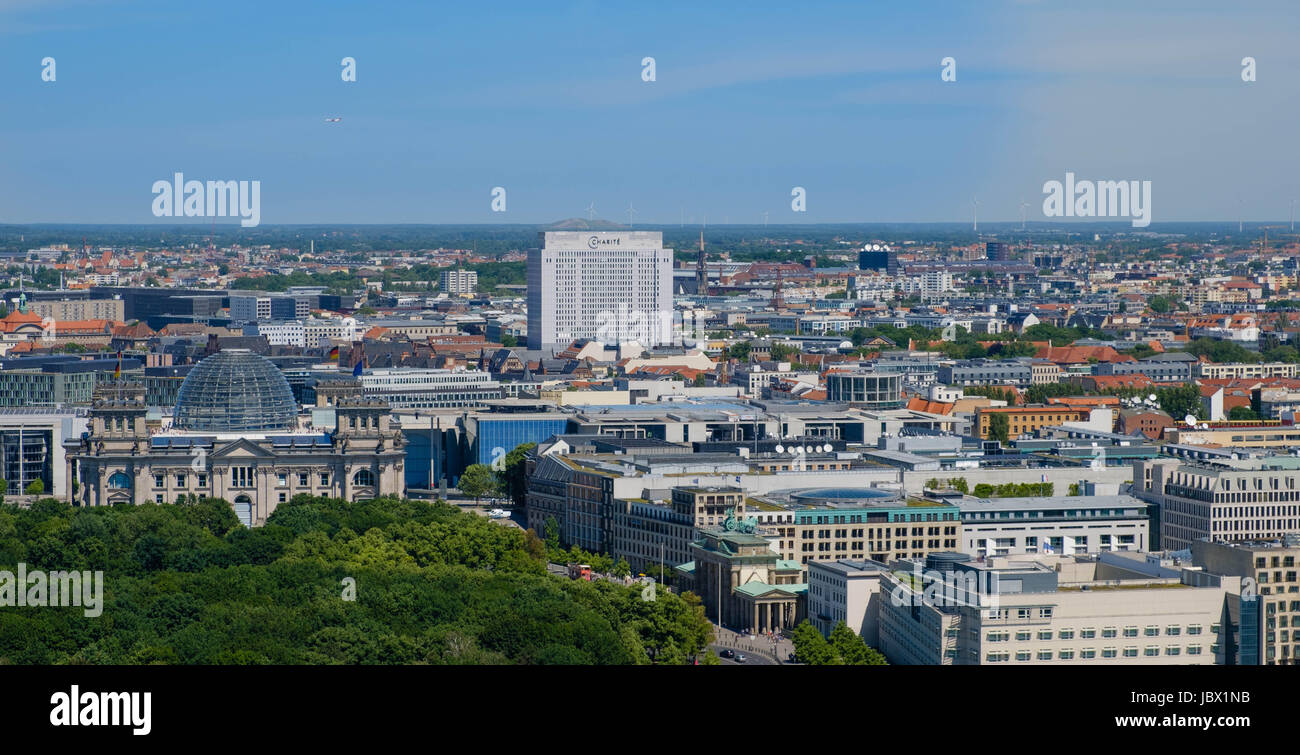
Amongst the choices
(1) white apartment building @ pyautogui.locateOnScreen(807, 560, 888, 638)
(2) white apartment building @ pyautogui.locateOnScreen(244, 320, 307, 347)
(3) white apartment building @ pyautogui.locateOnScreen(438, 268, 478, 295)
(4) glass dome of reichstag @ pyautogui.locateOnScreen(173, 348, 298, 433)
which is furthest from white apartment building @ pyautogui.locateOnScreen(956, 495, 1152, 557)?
(3) white apartment building @ pyautogui.locateOnScreen(438, 268, 478, 295)

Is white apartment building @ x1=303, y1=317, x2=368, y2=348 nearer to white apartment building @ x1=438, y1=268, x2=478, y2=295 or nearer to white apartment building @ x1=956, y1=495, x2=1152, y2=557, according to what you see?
white apartment building @ x1=438, y1=268, x2=478, y2=295

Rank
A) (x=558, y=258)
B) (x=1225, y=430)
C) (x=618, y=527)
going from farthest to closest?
(x=558, y=258) < (x=1225, y=430) < (x=618, y=527)

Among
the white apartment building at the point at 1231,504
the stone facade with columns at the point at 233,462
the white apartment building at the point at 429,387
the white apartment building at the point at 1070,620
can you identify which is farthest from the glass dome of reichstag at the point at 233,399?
the white apartment building at the point at 1070,620

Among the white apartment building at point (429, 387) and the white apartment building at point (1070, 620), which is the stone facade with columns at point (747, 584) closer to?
the white apartment building at point (1070, 620)

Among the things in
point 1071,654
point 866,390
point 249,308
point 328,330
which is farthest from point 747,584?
point 249,308
